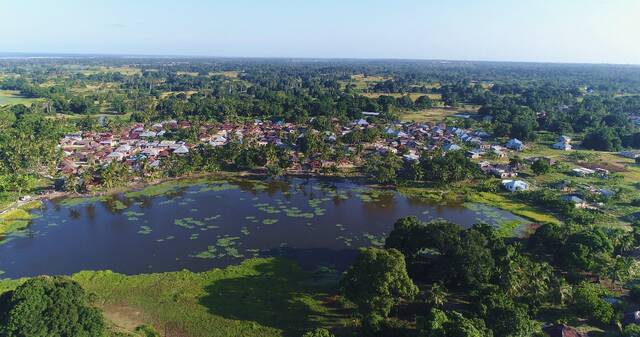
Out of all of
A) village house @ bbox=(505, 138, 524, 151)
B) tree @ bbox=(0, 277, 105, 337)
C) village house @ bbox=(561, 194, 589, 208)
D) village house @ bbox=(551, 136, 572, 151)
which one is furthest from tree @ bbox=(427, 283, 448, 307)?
village house @ bbox=(551, 136, 572, 151)

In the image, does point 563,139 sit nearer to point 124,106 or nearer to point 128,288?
point 128,288

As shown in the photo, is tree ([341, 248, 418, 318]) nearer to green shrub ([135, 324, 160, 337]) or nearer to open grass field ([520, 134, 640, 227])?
green shrub ([135, 324, 160, 337])

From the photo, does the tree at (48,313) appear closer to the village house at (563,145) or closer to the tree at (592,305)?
the tree at (592,305)

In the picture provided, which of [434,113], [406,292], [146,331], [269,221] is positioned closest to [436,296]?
[406,292]

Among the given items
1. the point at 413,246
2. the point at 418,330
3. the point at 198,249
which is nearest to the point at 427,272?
the point at 413,246

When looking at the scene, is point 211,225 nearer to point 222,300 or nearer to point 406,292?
point 222,300

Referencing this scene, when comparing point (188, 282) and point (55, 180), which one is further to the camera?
point (55, 180)

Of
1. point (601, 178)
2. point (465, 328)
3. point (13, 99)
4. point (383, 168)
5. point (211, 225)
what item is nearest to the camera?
point (465, 328)

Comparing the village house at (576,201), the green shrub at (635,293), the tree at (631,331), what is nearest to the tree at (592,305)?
the tree at (631,331)
